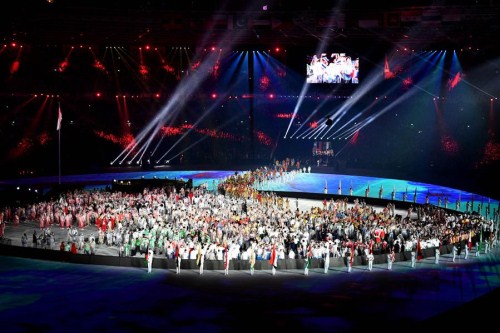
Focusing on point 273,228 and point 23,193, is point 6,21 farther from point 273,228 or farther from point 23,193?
point 273,228

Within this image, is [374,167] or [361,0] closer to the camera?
[361,0]

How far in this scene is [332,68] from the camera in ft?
138

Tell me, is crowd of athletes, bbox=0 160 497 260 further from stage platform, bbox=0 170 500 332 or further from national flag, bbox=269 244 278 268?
stage platform, bbox=0 170 500 332

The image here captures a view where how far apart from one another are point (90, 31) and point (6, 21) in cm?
581

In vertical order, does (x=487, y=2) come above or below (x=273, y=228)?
above

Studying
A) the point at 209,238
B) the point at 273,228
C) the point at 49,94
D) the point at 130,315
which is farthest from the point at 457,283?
the point at 49,94

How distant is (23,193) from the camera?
92.2 ft

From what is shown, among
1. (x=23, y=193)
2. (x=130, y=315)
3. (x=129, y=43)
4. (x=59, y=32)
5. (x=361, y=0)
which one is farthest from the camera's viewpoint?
(x=129, y=43)

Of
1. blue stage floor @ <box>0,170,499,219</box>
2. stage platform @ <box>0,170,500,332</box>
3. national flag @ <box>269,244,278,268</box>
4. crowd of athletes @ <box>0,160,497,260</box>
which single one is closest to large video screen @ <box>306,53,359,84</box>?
blue stage floor @ <box>0,170,499,219</box>

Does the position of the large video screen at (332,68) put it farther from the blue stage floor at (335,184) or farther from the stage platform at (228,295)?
the stage platform at (228,295)

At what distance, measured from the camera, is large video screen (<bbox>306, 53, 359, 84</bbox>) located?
41688mm

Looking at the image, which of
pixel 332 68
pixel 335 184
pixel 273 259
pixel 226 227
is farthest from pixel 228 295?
pixel 332 68

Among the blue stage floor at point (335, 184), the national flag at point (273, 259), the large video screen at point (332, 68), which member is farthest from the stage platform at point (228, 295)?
the large video screen at point (332, 68)

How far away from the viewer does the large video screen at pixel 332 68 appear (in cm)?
4169
